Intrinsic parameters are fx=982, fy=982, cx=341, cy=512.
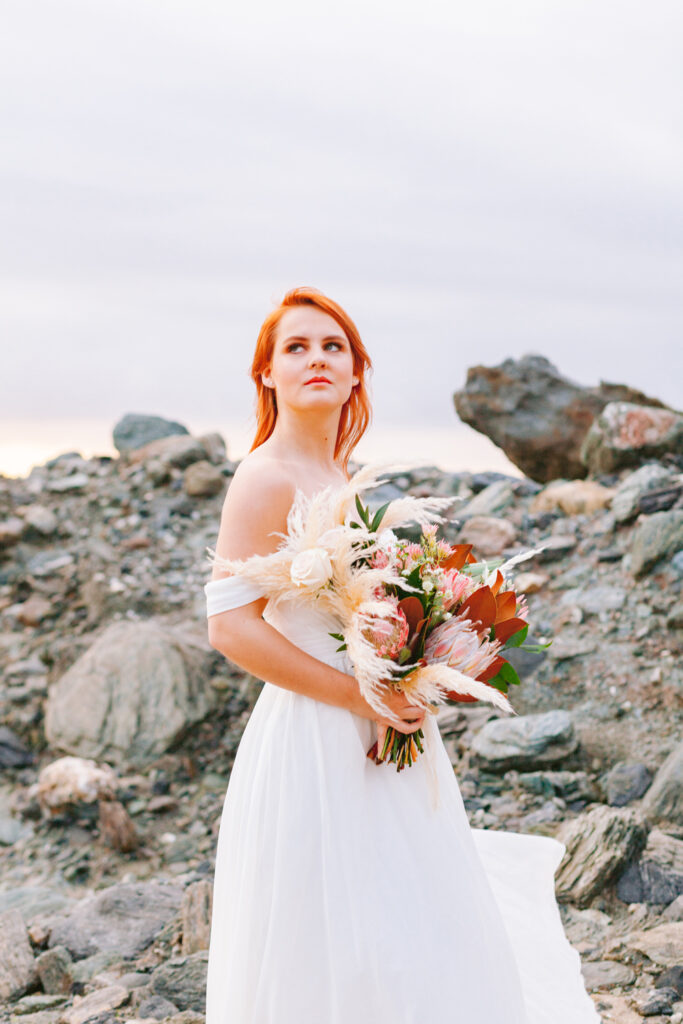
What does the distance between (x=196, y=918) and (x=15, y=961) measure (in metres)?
1.00

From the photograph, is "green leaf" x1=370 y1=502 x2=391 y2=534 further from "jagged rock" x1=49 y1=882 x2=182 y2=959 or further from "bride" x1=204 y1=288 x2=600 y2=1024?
"jagged rock" x1=49 y1=882 x2=182 y2=959

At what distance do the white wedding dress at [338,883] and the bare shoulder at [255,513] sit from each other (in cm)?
12

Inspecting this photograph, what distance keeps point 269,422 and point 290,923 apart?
67.9 inches

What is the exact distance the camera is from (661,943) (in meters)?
4.91

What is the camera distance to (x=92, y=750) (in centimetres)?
852

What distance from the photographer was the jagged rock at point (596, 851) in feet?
18.0

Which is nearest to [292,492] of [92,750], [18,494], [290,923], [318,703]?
[318,703]

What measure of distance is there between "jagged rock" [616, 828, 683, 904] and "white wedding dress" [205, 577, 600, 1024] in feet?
8.18

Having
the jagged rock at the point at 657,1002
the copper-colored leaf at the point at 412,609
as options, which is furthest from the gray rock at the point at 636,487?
the copper-colored leaf at the point at 412,609

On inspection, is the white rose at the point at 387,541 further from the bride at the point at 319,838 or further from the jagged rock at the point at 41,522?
the jagged rock at the point at 41,522

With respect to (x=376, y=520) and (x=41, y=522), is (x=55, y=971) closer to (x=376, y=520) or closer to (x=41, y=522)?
(x=376, y=520)

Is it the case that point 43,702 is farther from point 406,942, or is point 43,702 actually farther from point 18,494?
point 406,942

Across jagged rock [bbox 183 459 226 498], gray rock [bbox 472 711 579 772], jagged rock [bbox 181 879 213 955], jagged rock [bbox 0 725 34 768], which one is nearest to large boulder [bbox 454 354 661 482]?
jagged rock [bbox 183 459 226 498]

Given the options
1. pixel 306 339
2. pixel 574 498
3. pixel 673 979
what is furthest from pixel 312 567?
pixel 574 498
